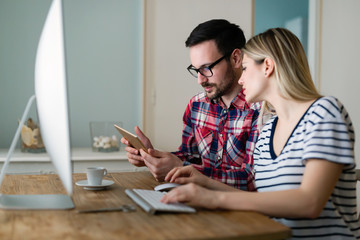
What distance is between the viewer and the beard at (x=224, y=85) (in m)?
1.94

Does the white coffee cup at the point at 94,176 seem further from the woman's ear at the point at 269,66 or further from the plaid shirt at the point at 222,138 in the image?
the woman's ear at the point at 269,66

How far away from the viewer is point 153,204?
112 centimetres

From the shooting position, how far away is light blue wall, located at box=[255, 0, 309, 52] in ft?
10.7

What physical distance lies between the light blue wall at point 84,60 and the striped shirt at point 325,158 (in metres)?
1.88

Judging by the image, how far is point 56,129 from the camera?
0.94 meters

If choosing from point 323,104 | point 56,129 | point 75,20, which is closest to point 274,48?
point 323,104

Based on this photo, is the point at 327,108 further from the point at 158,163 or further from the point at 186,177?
the point at 158,163

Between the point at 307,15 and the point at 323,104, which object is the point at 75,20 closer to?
the point at 307,15

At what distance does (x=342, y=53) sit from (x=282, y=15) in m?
0.60

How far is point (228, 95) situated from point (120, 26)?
139cm

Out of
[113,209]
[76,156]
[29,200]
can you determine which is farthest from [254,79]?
[76,156]

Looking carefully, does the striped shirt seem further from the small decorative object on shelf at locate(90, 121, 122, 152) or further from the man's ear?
Result: the small decorative object on shelf at locate(90, 121, 122, 152)

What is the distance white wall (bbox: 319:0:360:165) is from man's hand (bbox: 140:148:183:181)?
7.30ft

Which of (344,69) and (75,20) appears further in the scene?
(344,69)
